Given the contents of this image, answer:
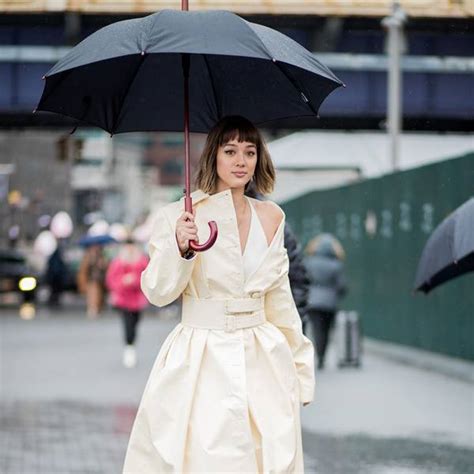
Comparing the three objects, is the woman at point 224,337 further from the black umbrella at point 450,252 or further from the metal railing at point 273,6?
the metal railing at point 273,6

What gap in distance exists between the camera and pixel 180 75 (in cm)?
661

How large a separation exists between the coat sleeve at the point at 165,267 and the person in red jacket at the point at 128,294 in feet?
38.8

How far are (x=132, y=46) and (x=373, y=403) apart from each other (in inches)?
323

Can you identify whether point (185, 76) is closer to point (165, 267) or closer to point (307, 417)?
point (165, 267)

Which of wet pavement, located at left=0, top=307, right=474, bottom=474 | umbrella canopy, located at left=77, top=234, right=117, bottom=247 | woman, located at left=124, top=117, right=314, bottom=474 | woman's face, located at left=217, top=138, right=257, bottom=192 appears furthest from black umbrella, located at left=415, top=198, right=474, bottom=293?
umbrella canopy, located at left=77, top=234, right=117, bottom=247

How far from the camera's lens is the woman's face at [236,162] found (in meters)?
5.52

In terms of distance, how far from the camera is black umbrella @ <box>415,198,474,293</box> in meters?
7.03

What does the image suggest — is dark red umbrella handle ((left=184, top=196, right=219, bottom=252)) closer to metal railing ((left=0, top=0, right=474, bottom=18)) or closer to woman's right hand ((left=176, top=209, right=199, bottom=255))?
woman's right hand ((left=176, top=209, right=199, bottom=255))

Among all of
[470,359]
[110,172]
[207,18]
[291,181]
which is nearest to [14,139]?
[110,172]

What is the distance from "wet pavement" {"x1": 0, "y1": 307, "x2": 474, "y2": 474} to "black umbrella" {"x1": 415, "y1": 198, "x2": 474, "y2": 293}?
6.69 feet

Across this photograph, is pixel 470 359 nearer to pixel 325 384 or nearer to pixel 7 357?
pixel 325 384

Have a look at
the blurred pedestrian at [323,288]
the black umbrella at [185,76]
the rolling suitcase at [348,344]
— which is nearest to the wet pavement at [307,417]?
the rolling suitcase at [348,344]

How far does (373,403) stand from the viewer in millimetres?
13328

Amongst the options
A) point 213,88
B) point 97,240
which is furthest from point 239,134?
point 97,240
